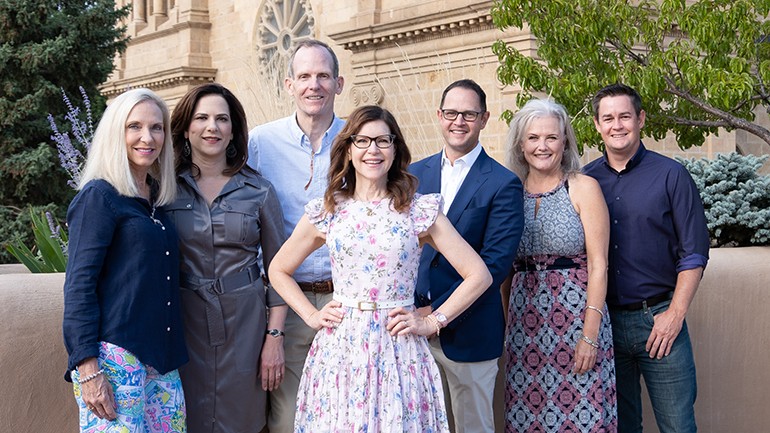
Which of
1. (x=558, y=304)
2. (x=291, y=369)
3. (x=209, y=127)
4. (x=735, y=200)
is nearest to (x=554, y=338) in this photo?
(x=558, y=304)

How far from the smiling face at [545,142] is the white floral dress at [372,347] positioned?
0.82m

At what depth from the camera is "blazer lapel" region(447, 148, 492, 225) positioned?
444 cm

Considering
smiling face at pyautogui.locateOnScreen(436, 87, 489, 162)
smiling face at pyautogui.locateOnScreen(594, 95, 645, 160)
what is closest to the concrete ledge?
smiling face at pyautogui.locateOnScreen(436, 87, 489, 162)

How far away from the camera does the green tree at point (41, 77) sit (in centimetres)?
1577

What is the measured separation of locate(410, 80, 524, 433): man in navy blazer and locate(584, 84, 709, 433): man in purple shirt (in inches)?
25.7

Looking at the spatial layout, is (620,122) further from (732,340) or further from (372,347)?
(732,340)

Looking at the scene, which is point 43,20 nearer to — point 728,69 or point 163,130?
point 728,69

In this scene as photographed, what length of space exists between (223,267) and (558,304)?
63.7 inches

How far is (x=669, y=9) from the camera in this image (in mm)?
8000

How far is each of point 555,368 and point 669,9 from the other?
15.2 feet

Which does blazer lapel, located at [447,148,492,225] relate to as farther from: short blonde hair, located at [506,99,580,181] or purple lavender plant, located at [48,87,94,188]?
purple lavender plant, located at [48,87,94,188]

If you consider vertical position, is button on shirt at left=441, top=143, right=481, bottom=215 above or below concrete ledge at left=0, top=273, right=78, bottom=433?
above

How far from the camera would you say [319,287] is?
4574 mm

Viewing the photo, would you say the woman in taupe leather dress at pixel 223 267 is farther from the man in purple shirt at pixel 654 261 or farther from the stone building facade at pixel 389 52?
the stone building facade at pixel 389 52
